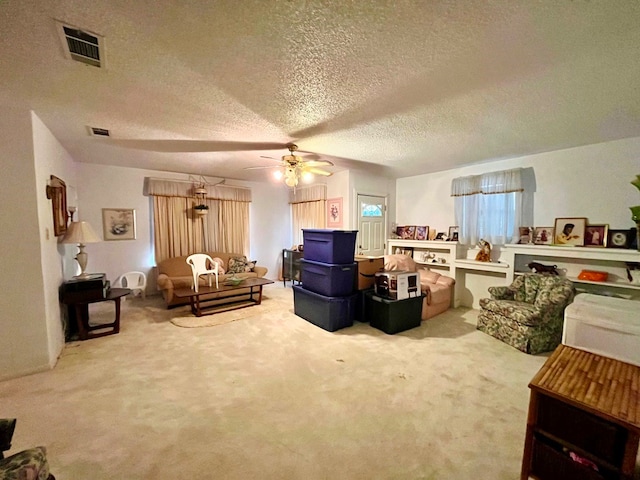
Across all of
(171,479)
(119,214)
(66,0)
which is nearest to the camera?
(66,0)

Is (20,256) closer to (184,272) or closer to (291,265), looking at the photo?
(184,272)

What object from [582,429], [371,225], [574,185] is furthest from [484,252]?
[582,429]

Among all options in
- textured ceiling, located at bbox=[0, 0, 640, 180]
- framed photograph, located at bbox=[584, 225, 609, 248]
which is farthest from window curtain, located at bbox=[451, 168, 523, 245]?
textured ceiling, located at bbox=[0, 0, 640, 180]

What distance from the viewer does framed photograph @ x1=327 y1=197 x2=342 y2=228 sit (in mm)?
5297

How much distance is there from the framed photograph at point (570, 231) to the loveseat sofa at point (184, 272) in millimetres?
4794

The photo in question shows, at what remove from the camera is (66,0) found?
1170mm

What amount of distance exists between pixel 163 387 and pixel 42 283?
5.09ft

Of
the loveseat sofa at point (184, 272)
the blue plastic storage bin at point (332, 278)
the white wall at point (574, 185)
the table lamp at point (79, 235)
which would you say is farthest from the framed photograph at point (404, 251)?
the table lamp at point (79, 235)

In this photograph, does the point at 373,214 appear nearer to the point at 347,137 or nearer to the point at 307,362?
the point at 347,137

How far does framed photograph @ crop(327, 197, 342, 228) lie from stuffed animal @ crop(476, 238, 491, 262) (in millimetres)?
2474

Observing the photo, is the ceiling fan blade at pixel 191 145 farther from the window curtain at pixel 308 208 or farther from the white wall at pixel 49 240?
the window curtain at pixel 308 208

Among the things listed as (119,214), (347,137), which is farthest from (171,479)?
(119,214)

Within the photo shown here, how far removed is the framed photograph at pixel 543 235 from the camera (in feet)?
12.0

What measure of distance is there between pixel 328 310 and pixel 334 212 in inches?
99.2
